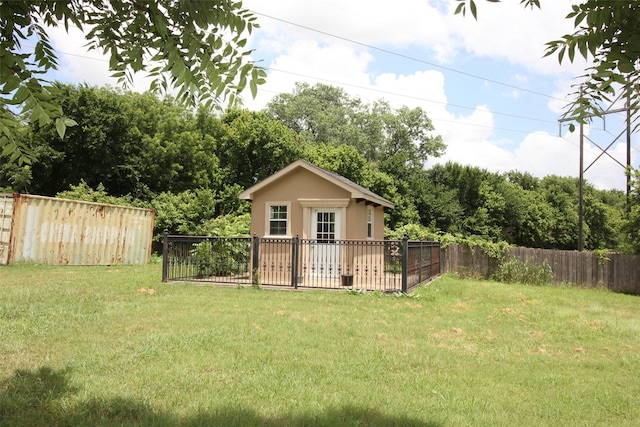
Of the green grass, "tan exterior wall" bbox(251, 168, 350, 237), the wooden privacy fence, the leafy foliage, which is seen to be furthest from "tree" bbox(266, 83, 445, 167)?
the green grass

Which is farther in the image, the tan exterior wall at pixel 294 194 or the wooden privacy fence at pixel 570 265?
the wooden privacy fence at pixel 570 265

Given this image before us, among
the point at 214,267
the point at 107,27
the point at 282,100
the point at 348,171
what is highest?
the point at 282,100

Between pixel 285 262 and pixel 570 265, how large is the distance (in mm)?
12219

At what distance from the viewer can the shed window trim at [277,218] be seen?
14234 mm

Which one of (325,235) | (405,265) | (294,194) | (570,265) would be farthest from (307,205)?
(570,265)

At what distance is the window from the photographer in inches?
562

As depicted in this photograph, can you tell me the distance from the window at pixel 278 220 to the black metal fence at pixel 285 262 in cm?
62

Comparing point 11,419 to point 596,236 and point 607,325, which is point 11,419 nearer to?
point 607,325

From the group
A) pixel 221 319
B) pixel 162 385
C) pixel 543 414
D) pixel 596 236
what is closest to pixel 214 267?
pixel 221 319

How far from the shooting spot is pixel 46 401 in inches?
151

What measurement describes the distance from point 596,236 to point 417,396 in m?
50.2

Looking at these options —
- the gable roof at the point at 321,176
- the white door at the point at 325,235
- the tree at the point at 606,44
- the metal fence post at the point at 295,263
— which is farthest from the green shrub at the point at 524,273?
the tree at the point at 606,44

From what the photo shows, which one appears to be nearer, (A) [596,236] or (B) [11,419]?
(B) [11,419]

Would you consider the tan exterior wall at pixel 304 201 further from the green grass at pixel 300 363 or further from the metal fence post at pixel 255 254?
the green grass at pixel 300 363
